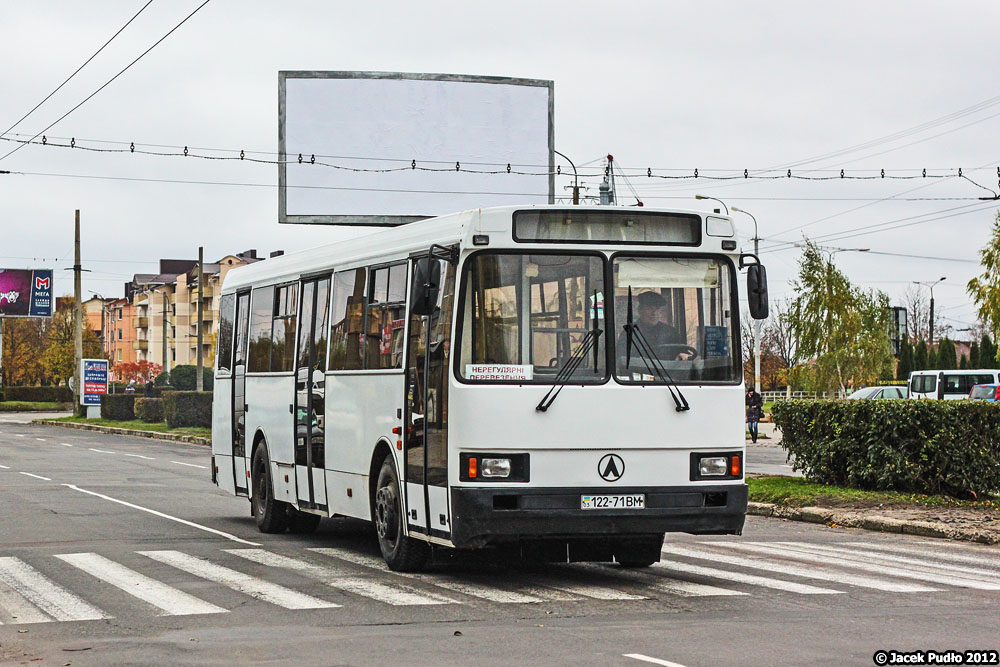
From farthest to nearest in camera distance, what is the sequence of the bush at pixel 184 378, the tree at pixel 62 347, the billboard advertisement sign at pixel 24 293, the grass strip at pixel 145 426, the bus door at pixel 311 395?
the tree at pixel 62 347, the billboard advertisement sign at pixel 24 293, the bush at pixel 184 378, the grass strip at pixel 145 426, the bus door at pixel 311 395

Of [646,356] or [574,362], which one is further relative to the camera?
[646,356]

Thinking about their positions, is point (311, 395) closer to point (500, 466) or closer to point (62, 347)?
point (500, 466)

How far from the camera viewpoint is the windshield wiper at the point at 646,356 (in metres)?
11.0

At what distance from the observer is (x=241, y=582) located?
447 inches

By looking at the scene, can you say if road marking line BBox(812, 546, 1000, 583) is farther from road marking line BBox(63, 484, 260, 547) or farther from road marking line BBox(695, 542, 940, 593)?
road marking line BBox(63, 484, 260, 547)

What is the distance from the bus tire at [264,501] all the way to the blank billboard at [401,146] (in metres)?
15.1

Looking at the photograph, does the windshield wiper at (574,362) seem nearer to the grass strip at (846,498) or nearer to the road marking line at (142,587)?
the road marking line at (142,587)

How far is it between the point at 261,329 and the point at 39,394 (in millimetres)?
86861

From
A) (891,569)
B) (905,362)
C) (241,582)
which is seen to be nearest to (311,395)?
(241,582)

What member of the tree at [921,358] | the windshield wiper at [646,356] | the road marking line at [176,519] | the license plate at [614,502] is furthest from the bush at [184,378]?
the license plate at [614,502]

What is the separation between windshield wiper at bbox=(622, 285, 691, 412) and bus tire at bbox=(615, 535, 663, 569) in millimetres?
1751

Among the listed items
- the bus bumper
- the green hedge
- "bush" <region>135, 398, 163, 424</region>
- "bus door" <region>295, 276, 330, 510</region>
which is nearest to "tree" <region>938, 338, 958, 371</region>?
"bush" <region>135, 398, 163, 424</region>

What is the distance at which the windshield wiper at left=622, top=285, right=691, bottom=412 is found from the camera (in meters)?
11.0

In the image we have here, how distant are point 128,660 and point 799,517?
1177cm
